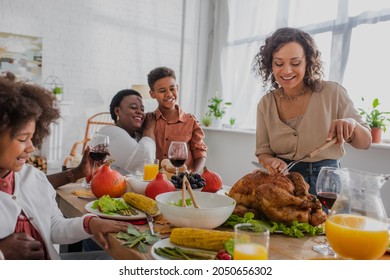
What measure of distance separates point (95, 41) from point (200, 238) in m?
4.16

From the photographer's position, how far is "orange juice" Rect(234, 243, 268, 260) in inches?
25.8

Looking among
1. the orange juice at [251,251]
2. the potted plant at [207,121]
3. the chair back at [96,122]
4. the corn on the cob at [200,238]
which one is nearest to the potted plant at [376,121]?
the potted plant at [207,121]

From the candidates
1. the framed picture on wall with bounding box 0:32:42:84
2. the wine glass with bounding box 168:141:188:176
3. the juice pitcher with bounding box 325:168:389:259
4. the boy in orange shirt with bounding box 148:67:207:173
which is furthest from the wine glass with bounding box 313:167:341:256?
the framed picture on wall with bounding box 0:32:42:84

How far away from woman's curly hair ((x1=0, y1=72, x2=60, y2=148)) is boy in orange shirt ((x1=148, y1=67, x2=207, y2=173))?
3.66 ft

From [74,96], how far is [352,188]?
4.13m

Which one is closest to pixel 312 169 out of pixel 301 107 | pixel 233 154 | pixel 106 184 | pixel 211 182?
pixel 301 107

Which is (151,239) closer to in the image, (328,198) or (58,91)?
(328,198)

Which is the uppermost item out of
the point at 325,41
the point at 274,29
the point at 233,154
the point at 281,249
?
the point at 274,29

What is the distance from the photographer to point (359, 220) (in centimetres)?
72

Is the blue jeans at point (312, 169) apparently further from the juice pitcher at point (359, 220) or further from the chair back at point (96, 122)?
the chair back at point (96, 122)

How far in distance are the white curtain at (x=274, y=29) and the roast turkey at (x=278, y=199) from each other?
2.27 metres

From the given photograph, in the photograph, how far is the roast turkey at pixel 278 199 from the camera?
0.98 m

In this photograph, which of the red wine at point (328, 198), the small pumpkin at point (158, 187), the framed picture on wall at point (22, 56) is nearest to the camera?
the red wine at point (328, 198)

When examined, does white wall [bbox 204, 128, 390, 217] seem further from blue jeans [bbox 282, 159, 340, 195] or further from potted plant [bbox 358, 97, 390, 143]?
blue jeans [bbox 282, 159, 340, 195]
